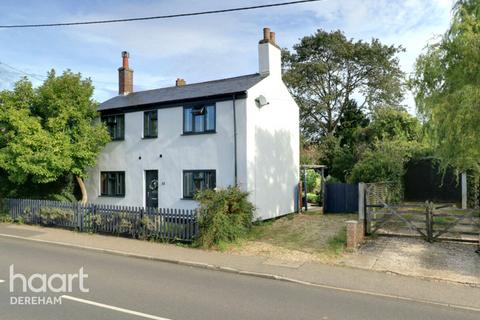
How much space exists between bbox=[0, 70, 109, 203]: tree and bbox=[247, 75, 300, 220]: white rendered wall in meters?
7.41

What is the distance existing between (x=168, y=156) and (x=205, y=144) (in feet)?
6.74

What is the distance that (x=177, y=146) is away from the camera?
55.5 feet

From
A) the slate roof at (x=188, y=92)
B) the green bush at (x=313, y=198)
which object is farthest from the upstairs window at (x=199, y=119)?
the green bush at (x=313, y=198)

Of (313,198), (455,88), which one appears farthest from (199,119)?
(313,198)

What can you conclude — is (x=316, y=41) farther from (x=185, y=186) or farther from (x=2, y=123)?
(x=2, y=123)

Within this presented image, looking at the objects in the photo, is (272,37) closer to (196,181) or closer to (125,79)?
(196,181)

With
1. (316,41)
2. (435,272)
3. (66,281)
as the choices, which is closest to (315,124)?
(316,41)

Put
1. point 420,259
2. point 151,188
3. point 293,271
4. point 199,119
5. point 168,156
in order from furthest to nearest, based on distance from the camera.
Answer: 1. point 151,188
2. point 168,156
3. point 199,119
4. point 420,259
5. point 293,271

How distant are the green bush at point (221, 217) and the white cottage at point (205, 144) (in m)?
2.49

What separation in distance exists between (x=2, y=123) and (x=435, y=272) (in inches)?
700

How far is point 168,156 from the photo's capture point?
17172 mm

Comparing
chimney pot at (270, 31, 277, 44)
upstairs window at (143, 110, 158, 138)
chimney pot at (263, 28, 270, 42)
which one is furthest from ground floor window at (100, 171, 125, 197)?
chimney pot at (270, 31, 277, 44)

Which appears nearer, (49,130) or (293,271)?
(293,271)

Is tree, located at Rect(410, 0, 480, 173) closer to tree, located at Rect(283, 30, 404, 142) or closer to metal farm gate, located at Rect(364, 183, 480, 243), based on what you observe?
metal farm gate, located at Rect(364, 183, 480, 243)
